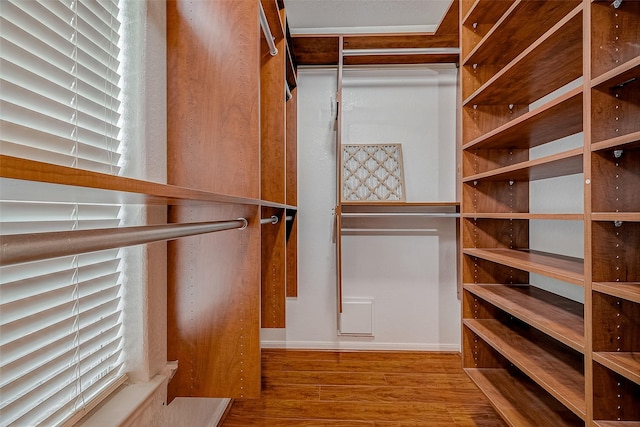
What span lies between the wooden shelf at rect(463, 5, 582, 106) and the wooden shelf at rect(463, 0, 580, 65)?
19cm

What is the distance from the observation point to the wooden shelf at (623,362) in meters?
0.72

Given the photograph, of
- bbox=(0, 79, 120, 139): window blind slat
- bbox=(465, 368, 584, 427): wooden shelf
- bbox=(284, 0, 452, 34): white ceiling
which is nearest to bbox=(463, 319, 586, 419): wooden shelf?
bbox=(465, 368, 584, 427): wooden shelf

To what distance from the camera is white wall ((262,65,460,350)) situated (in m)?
2.37

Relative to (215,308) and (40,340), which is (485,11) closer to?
(215,308)

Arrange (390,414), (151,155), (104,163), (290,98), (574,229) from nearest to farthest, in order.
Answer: (104,163)
(151,155)
(574,229)
(390,414)
(290,98)

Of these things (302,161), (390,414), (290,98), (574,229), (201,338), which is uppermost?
(290,98)

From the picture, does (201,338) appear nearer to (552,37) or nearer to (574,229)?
(552,37)

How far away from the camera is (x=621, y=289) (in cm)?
75

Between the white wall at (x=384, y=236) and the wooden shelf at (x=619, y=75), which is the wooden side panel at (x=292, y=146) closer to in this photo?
the white wall at (x=384, y=236)

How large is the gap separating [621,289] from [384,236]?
65.0 inches

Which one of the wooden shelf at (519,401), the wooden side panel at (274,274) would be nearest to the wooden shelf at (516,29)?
the wooden side panel at (274,274)

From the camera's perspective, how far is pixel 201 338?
3.69 ft

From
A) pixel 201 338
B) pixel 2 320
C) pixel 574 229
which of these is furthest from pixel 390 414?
pixel 2 320

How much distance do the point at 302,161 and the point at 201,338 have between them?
1.56 m
